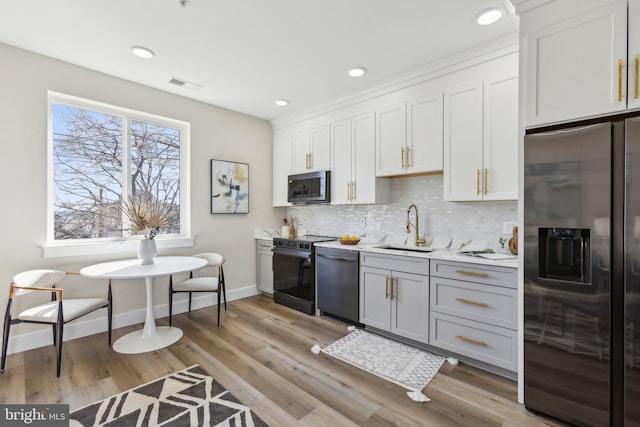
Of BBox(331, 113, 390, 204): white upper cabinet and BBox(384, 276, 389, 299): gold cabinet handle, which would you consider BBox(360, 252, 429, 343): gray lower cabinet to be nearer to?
BBox(384, 276, 389, 299): gold cabinet handle

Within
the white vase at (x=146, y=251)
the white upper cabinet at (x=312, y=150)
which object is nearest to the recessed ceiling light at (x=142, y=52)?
the white vase at (x=146, y=251)

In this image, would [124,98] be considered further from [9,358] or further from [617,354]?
[617,354]

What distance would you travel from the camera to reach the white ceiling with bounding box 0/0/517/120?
206cm

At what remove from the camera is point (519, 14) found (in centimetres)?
188

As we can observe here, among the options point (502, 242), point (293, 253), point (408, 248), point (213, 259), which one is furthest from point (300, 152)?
point (502, 242)

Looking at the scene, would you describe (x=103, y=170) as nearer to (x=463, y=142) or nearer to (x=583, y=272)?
(x=463, y=142)

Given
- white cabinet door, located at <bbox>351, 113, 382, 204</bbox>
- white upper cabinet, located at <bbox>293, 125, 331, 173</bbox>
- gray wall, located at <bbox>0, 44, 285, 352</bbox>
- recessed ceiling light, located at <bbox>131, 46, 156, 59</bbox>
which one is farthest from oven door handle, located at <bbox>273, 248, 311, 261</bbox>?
recessed ceiling light, located at <bbox>131, 46, 156, 59</bbox>

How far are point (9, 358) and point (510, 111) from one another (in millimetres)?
4595

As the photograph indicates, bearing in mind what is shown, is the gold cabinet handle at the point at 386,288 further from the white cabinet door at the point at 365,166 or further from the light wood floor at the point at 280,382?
the white cabinet door at the point at 365,166

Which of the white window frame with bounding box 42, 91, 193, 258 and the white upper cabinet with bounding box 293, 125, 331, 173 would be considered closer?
the white window frame with bounding box 42, 91, 193, 258

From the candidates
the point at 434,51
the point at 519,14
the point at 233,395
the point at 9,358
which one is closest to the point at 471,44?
the point at 434,51

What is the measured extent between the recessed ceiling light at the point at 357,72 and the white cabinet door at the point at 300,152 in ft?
3.89
